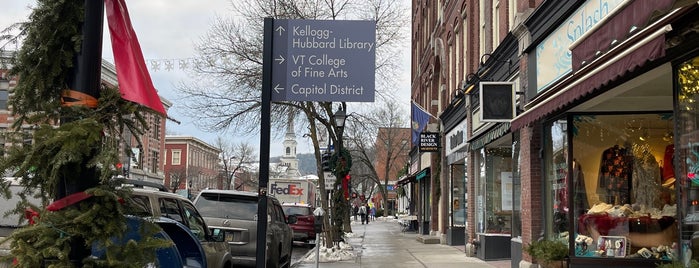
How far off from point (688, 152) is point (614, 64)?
1.42 metres

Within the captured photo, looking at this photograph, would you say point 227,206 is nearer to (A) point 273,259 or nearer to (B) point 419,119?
(A) point 273,259

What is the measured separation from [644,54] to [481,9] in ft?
39.5

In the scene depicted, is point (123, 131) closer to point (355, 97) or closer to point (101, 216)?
point (101, 216)

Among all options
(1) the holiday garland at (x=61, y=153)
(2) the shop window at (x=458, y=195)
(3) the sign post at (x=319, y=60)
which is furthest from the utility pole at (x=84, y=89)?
(2) the shop window at (x=458, y=195)

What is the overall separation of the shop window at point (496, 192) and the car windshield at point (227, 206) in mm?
6666

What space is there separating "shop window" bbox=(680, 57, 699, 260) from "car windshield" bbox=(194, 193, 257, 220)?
7662 millimetres

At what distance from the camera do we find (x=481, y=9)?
17.1 metres

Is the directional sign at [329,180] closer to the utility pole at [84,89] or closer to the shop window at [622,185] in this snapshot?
the shop window at [622,185]

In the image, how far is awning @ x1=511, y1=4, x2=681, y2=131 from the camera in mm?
5346

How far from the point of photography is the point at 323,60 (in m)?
6.74

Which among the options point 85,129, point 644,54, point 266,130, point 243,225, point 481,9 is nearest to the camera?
point 85,129

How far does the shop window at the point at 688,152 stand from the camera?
255 inches

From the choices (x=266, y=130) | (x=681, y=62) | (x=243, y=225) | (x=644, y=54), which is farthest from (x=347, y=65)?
(x=243, y=225)

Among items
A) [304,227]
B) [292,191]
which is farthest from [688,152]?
[292,191]
